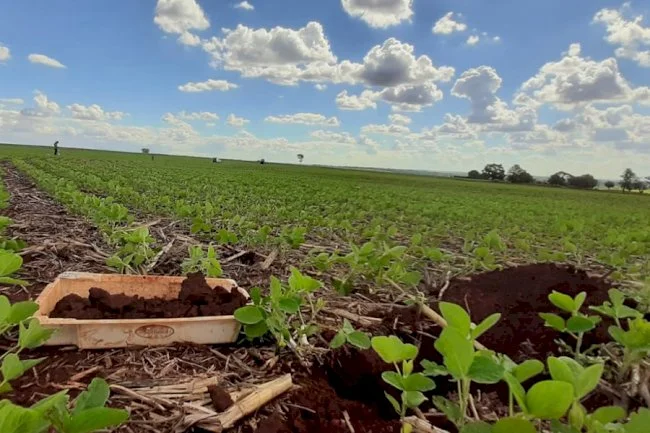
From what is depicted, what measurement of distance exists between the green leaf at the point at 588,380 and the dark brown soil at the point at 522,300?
0.92 meters

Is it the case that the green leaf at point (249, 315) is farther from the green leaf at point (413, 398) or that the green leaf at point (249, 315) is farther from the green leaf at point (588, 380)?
the green leaf at point (588, 380)

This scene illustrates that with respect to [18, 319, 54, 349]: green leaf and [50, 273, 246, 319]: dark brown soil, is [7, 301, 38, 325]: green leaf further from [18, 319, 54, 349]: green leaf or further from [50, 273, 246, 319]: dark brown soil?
[50, 273, 246, 319]: dark brown soil

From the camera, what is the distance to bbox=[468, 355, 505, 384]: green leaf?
3.51 ft

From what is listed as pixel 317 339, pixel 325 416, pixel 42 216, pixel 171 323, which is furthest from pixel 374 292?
pixel 42 216

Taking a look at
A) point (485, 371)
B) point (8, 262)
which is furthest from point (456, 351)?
point (8, 262)

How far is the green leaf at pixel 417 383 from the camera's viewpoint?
1.23 metres

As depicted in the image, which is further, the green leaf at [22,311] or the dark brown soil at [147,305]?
the dark brown soil at [147,305]

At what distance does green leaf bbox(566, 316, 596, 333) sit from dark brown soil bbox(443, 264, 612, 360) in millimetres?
357

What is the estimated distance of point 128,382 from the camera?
170 cm

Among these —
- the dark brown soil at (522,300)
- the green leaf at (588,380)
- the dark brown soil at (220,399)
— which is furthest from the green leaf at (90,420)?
the dark brown soil at (522,300)

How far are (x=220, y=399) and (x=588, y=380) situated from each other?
103 cm

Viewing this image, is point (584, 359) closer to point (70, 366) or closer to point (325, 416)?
point (325, 416)

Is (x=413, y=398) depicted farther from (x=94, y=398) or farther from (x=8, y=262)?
(x=8, y=262)

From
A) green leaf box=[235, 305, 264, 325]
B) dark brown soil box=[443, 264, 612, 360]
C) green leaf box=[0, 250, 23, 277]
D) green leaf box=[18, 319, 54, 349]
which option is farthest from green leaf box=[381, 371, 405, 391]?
green leaf box=[0, 250, 23, 277]
